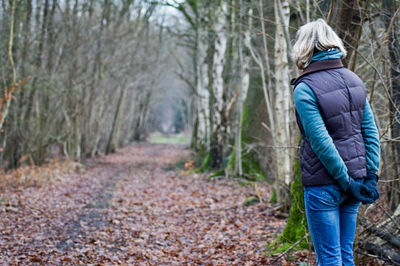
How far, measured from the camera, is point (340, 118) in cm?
282

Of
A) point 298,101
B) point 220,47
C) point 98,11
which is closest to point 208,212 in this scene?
point 298,101

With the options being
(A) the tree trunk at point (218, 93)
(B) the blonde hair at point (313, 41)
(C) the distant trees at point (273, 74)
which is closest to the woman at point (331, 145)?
(B) the blonde hair at point (313, 41)

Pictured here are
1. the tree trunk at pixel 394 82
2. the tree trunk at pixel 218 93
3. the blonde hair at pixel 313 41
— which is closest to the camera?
the blonde hair at pixel 313 41

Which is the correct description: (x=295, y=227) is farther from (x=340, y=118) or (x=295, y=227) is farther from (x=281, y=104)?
(x=281, y=104)

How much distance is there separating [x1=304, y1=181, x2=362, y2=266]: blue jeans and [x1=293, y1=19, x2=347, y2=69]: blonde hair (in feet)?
2.99

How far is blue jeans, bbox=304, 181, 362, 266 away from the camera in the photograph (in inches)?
109

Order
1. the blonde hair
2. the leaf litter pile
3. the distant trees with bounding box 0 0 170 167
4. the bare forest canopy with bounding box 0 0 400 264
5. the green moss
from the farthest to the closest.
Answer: the distant trees with bounding box 0 0 170 167, the bare forest canopy with bounding box 0 0 400 264, the leaf litter pile, the green moss, the blonde hair

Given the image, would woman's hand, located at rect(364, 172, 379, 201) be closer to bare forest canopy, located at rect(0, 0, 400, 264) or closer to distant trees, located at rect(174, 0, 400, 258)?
distant trees, located at rect(174, 0, 400, 258)

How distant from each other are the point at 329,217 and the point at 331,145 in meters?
0.48

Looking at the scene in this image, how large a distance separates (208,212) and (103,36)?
41.1 feet

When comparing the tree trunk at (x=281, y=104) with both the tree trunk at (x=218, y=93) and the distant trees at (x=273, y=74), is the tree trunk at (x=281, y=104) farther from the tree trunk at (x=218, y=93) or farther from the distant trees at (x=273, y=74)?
the tree trunk at (x=218, y=93)

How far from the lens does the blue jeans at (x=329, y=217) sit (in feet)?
9.11

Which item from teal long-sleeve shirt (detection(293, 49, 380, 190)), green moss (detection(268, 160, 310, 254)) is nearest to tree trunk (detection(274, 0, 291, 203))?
green moss (detection(268, 160, 310, 254))

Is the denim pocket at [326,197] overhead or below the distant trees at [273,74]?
below
